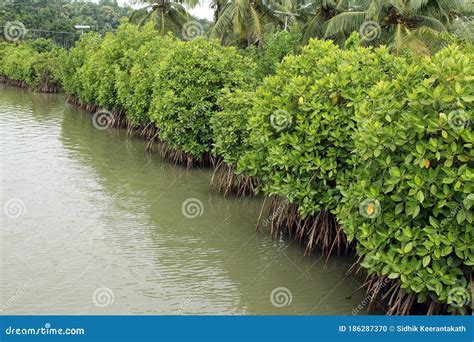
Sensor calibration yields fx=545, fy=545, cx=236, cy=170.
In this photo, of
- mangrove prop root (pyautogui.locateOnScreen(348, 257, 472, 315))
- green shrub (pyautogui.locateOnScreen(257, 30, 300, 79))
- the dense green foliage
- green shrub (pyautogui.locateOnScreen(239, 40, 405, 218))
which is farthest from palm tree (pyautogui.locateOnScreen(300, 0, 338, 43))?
the dense green foliage

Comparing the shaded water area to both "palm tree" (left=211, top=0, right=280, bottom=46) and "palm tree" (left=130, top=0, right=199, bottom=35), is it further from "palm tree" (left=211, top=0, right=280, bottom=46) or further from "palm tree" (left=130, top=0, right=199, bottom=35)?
"palm tree" (left=130, top=0, right=199, bottom=35)

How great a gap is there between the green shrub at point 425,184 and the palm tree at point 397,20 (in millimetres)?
11880

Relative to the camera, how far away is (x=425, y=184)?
5.52 m

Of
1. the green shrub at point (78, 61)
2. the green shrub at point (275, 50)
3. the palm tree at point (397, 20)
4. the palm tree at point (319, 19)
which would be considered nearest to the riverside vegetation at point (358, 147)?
the green shrub at point (275, 50)

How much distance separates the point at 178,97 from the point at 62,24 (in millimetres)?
56838

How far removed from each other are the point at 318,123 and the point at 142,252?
323cm

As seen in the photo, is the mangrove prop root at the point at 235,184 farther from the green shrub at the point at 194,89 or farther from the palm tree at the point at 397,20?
the palm tree at the point at 397,20

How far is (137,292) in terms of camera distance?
6789mm

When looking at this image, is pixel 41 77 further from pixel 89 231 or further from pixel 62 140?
pixel 89 231

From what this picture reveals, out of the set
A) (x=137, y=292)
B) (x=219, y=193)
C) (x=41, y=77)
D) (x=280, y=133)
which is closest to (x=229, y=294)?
(x=137, y=292)

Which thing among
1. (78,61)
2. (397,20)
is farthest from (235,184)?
(78,61)

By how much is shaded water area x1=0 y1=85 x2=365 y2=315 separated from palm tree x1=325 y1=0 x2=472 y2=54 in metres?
8.32

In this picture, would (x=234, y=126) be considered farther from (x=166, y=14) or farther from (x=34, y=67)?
(x=34, y=67)

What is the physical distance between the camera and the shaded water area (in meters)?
6.60
